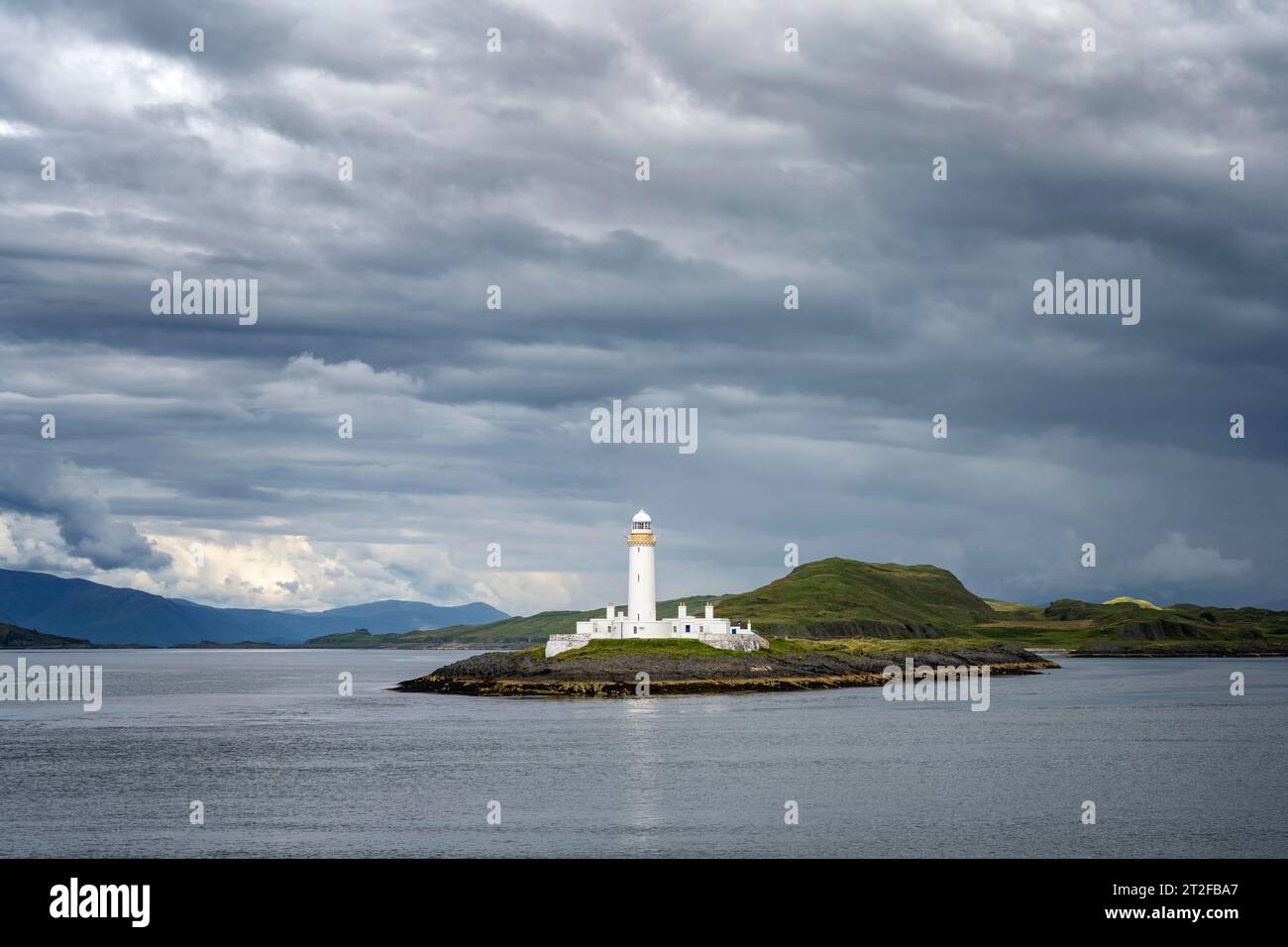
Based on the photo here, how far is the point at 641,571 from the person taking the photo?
427 ft

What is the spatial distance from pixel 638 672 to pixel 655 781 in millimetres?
60247

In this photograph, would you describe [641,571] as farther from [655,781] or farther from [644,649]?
[655,781]

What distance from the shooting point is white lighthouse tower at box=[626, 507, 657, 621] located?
423 feet

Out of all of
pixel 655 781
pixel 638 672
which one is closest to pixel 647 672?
pixel 638 672

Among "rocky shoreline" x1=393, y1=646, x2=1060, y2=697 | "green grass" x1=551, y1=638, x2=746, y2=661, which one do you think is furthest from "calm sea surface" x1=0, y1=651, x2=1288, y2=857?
"green grass" x1=551, y1=638, x2=746, y2=661

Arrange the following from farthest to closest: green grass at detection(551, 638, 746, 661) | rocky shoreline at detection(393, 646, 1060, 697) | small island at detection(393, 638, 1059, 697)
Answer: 1. green grass at detection(551, 638, 746, 661)
2. small island at detection(393, 638, 1059, 697)
3. rocky shoreline at detection(393, 646, 1060, 697)

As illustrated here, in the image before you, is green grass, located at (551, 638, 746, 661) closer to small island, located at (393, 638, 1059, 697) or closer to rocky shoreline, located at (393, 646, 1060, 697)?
small island, located at (393, 638, 1059, 697)

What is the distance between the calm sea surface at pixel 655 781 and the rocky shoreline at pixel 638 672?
7912 mm

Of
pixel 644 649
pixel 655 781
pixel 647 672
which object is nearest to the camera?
pixel 655 781

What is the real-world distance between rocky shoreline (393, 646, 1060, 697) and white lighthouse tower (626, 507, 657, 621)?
6.03 meters

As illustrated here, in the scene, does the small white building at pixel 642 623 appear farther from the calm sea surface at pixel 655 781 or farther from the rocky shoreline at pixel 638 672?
the calm sea surface at pixel 655 781
